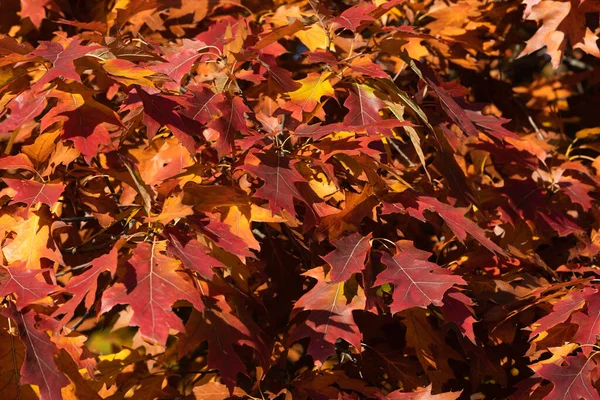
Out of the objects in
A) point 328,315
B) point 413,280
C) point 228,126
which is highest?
point 228,126

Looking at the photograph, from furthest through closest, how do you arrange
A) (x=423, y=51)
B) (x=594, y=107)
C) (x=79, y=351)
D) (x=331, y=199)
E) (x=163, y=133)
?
(x=594, y=107) < (x=423, y=51) < (x=163, y=133) < (x=331, y=199) < (x=79, y=351)

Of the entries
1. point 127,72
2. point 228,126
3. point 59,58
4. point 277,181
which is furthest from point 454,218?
point 59,58

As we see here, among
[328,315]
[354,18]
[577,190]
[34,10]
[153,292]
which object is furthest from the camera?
[34,10]

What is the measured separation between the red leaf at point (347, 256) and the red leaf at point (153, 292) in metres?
0.30

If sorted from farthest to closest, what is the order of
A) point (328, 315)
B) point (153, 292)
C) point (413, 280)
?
point (328, 315) < point (413, 280) < point (153, 292)

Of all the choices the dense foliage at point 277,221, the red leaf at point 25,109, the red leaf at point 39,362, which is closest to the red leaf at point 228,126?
the dense foliage at point 277,221

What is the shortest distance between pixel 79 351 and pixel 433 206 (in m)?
0.91

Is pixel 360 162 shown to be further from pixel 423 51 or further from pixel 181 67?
pixel 423 51

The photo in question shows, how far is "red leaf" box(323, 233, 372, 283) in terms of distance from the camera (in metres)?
1.73

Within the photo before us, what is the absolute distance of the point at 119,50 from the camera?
186cm

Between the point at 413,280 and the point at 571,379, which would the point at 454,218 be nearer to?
the point at 413,280

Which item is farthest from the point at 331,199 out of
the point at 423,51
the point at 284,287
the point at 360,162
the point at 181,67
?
the point at 423,51

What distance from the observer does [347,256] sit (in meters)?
1.78

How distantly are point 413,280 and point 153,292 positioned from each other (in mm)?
563
